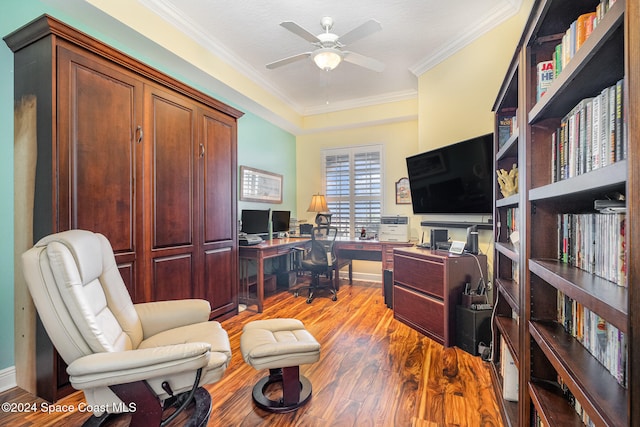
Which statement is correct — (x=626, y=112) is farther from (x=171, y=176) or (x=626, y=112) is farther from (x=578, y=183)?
(x=171, y=176)

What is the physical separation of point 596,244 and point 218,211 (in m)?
2.81

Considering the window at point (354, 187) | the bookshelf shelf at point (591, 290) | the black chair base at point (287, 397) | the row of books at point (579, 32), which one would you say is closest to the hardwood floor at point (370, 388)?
the black chair base at point (287, 397)

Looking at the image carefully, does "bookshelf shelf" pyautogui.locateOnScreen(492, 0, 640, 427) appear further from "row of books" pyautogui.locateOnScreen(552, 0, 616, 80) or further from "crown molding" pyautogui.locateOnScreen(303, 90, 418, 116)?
"crown molding" pyautogui.locateOnScreen(303, 90, 418, 116)

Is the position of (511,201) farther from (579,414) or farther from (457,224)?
(457,224)

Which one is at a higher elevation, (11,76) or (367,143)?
(367,143)

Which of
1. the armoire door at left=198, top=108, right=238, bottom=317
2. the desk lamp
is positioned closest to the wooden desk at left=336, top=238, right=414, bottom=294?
the desk lamp

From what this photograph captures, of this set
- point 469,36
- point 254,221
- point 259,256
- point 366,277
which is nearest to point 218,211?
point 259,256

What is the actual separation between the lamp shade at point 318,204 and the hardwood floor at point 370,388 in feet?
7.57

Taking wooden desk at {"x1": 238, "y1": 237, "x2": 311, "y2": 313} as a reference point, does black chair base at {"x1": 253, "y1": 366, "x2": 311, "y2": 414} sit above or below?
below

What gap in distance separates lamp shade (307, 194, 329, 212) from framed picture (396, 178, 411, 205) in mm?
1209

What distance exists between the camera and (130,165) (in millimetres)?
2117

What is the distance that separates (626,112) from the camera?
0.58 meters

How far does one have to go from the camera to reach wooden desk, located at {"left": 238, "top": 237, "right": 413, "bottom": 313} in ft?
11.0

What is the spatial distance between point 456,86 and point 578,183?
2.71 meters
